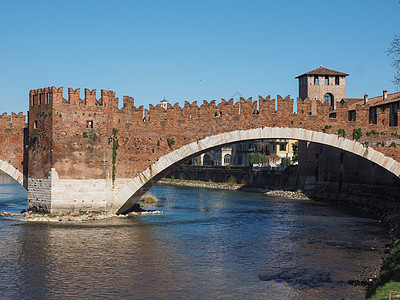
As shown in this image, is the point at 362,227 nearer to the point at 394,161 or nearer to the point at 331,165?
the point at 394,161

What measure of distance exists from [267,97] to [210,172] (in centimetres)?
4138

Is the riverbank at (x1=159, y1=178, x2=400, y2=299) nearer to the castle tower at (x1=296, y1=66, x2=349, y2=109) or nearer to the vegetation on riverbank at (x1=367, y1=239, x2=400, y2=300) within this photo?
the vegetation on riverbank at (x1=367, y1=239, x2=400, y2=300)

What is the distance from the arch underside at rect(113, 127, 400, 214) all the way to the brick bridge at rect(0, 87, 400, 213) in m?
0.05

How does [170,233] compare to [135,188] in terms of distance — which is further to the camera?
[135,188]

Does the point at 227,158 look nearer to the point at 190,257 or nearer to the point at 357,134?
the point at 357,134

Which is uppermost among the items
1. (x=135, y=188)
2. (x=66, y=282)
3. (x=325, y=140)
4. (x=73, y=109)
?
(x=73, y=109)

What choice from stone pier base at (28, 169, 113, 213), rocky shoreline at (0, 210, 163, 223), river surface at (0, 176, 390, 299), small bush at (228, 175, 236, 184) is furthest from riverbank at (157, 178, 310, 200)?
rocky shoreline at (0, 210, 163, 223)

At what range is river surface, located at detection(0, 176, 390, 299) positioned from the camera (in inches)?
549

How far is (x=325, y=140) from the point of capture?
25859mm

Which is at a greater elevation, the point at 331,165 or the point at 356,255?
the point at 331,165

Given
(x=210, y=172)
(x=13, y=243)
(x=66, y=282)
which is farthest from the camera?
(x=210, y=172)

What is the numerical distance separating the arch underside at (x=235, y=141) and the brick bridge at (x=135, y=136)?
0.05m

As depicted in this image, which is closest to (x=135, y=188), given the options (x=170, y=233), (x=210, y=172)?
(x=170, y=233)

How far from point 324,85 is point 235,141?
36.9 metres
